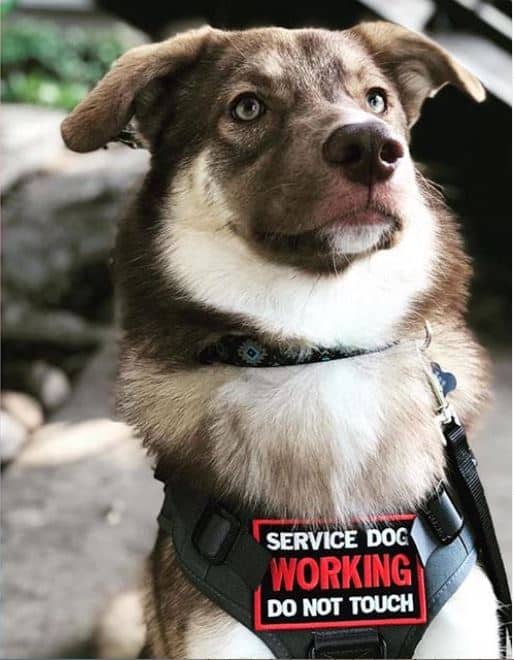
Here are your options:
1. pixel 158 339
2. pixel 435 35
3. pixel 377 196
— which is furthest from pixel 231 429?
pixel 435 35

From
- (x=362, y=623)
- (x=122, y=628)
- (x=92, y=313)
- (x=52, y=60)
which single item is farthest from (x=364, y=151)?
(x=52, y=60)

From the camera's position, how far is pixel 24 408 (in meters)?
3.39

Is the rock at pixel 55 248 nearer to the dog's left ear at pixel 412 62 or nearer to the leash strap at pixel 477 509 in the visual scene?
the dog's left ear at pixel 412 62

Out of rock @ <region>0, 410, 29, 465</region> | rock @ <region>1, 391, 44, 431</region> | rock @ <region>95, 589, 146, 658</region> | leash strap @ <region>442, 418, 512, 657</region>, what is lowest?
rock @ <region>1, 391, 44, 431</region>

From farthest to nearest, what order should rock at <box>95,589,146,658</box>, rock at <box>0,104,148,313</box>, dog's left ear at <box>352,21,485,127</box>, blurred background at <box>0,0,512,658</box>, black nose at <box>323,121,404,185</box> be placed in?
rock at <box>0,104,148,313</box> → blurred background at <box>0,0,512,658</box> → rock at <box>95,589,146,658</box> → dog's left ear at <box>352,21,485,127</box> → black nose at <box>323,121,404,185</box>

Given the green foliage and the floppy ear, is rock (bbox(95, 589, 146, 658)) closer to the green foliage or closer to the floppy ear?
the floppy ear

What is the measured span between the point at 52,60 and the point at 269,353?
4800mm

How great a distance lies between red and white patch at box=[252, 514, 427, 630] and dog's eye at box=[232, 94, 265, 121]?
681 mm

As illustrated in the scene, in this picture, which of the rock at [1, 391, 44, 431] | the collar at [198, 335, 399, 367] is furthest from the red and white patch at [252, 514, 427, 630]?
the rock at [1, 391, 44, 431]

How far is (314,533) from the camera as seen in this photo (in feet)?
4.95

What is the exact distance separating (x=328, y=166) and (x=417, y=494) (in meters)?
0.56

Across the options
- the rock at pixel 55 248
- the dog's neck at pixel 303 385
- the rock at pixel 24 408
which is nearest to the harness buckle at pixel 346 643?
the dog's neck at pixel 303 385

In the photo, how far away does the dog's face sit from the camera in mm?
1404

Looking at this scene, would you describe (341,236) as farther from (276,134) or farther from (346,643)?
(346,643)
